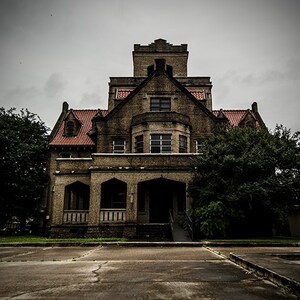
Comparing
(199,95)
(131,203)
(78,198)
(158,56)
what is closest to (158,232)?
(131,203)

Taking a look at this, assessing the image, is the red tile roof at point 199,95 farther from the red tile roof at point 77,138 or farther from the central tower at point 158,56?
the red tile roof at point 77,138

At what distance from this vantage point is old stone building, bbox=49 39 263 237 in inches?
896

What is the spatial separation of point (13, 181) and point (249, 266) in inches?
1027

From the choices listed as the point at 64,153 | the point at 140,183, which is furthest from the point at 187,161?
the point at 64,153

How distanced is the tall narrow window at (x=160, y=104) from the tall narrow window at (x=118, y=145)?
389 centimetres

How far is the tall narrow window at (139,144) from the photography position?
87.3ft

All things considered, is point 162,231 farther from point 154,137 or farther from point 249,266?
point 249,266

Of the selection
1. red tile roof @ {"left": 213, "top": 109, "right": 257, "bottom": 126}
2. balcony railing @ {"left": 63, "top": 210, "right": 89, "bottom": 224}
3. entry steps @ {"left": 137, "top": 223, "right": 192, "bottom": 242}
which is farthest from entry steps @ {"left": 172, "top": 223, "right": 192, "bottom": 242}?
red tile roof @ {"left": 213, "top": 109, "right": 257, "bottom": 126}

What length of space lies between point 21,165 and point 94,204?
36.7 feet

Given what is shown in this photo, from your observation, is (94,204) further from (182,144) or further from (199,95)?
(199,95)

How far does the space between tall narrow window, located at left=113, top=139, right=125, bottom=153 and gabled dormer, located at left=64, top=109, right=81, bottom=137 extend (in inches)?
249

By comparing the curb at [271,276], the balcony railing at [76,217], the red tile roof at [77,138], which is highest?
the red tile roof at [77,138]

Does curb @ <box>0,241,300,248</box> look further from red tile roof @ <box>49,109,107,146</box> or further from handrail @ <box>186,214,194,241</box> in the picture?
red tile roof @ <box>49,109,107,146</box>

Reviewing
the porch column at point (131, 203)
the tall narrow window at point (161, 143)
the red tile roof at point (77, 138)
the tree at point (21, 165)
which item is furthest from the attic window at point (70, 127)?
the porch column at point (131, 203)
